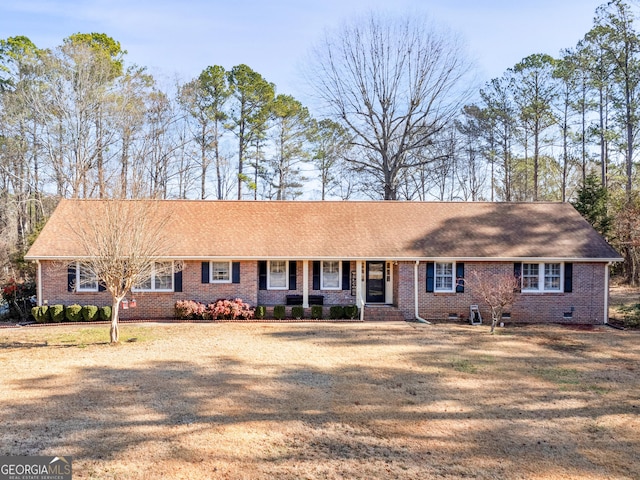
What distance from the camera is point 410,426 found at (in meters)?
6.54

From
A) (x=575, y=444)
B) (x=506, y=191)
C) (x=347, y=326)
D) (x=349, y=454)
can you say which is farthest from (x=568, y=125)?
(x=349, y=454)

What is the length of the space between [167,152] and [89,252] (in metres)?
18.4

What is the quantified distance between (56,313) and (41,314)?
507 millimetres

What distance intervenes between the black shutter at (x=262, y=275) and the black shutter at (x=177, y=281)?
2.99m

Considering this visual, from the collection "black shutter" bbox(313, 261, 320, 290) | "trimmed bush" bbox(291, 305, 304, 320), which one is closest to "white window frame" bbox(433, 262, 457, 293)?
"black shutter" bbox(313, 261, 320, 290)

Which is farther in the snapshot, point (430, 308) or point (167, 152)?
point (167, 152)

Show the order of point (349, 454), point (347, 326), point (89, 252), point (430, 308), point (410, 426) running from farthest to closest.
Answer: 1. point (430, 308)
2. point (347, 326)
3. point (89, 252)
4. point (410, 426)
5. point (349, 454)

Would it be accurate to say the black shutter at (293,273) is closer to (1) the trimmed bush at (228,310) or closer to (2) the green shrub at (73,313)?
(1) the trimmed bush at (228,310)

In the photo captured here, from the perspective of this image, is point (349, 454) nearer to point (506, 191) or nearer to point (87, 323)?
point (87, 323)

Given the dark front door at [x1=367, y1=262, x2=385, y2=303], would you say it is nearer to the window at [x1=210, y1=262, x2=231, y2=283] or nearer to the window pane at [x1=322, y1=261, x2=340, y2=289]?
the window pane at [x1=322, y1=261, x2=340, y2=289]

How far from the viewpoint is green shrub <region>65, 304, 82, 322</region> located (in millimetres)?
15773

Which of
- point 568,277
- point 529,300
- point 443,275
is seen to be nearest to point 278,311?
point 443,275

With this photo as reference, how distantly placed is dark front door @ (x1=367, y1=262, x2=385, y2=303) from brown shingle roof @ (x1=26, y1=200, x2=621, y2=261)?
43.2 inches

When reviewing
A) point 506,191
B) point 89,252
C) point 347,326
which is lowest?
point 347,326
